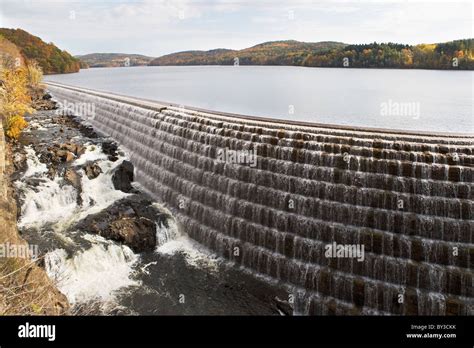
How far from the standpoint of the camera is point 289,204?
69.5 ft

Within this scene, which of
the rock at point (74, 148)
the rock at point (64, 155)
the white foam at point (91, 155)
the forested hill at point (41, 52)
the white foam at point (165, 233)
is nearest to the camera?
the white foam at point (165, 233)

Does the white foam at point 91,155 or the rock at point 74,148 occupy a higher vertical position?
the rock at point 74,148

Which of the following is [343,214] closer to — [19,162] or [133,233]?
[133,233]

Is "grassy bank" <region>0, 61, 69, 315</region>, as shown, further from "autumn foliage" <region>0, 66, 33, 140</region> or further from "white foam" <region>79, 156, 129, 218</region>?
"white foam" <region>79, 156, 129, 218</region>

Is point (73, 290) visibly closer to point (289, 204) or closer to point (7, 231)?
point (7, 231)

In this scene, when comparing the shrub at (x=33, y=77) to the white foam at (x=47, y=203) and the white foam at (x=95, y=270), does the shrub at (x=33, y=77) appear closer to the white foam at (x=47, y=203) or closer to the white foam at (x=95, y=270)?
the white foam at (x=47, y=203)

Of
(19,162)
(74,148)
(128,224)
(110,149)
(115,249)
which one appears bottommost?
(115,249)

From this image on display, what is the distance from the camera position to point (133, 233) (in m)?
24.4

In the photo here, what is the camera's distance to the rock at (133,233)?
24.0m

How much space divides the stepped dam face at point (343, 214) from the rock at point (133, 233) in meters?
2.80

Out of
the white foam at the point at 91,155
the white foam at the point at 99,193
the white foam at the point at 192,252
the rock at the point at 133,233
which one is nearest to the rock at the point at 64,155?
the white foam at the point at 91,155

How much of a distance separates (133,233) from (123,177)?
10489 mm

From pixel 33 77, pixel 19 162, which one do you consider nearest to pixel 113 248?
pixel 19 162
